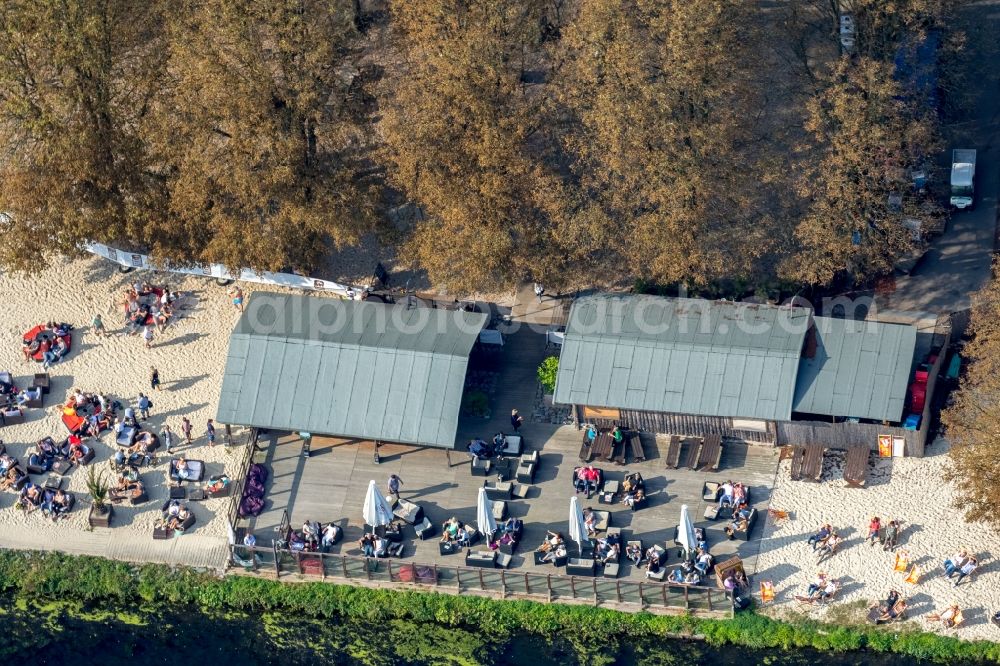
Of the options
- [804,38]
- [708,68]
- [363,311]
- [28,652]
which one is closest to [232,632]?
[28,652]

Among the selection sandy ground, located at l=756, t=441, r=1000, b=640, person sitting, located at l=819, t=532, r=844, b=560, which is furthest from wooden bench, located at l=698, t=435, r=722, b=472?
person sitting, located at l=819, t=532, r=844, b=560

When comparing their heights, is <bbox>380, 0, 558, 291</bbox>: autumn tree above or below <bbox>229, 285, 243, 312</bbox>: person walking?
above

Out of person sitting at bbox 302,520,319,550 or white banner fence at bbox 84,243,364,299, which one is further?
white banner fence at bbox 84,243,364,299

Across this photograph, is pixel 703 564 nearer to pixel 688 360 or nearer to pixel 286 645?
pixel 688 360

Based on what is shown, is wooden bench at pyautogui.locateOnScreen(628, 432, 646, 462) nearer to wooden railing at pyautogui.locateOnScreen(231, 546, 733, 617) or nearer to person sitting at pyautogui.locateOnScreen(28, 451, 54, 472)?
wooden railing at pyautogui.locateOnScreen(231, 546, 733, 617)

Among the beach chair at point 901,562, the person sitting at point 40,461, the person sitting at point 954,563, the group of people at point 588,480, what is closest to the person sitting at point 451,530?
the group of people at point 588,480

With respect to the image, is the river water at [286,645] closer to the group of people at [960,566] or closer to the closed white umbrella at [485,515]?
the group of people at [960,566]
